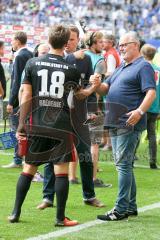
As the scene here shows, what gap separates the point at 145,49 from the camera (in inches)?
408

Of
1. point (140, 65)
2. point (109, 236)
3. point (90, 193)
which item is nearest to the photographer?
point (109, 236)

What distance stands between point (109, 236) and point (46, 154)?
100cm

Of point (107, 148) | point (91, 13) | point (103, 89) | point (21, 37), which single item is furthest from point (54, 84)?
point (91, 13)

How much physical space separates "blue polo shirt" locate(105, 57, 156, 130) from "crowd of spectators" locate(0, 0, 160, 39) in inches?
1168

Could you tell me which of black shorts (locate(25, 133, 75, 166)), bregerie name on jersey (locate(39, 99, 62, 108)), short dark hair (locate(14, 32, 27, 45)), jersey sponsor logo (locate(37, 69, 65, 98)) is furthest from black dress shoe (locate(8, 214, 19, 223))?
short dark hair (locate(14, 32, 27, 45))

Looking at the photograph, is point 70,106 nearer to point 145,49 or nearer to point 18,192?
point 18,192

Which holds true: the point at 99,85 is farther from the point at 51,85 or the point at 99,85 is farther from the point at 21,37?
the point at 21,37

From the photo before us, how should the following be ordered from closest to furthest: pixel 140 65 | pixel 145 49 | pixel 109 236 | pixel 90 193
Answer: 1. pixel 109 236
2. pixel 140 65
3. pixel 90 193
4. pixel 145 49

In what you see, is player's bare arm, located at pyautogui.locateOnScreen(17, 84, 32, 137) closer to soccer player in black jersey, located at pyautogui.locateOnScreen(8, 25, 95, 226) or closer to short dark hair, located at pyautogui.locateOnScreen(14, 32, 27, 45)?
soccer player in black jersey, located at pyautogui.locateOnScreen(8, 25, 95, 226)

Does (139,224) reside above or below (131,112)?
below

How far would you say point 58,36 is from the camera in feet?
21.5

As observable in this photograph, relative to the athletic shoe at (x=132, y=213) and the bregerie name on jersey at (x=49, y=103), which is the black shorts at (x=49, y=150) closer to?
the bregerie name on jersey at (x=49, y=103)

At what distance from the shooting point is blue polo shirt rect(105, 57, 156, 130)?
670cm

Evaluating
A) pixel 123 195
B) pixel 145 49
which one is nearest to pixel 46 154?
pixel 123 195
